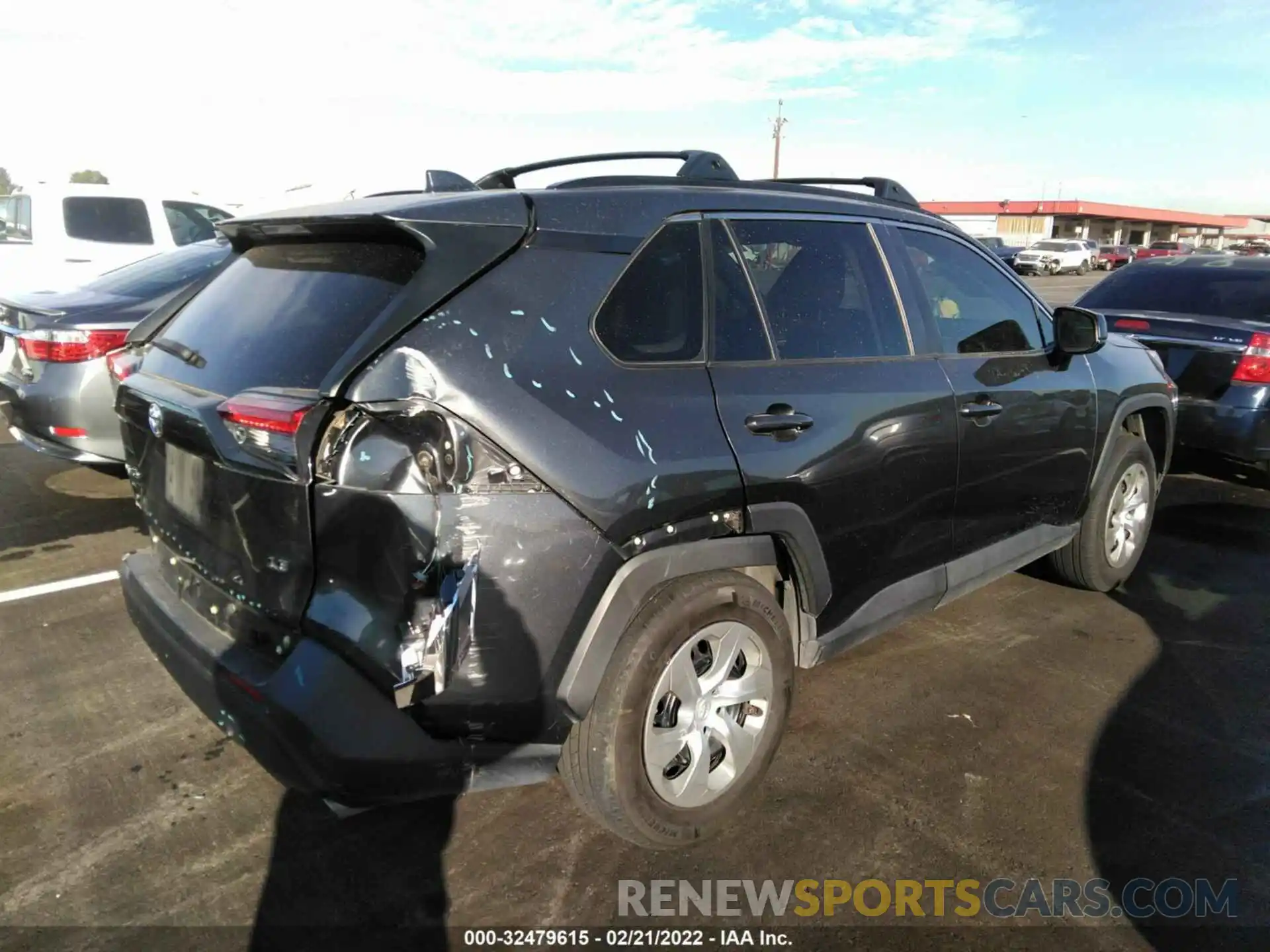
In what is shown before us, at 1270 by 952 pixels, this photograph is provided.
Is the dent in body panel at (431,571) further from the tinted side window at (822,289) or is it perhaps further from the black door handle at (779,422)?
the tinted side window at (822,289)

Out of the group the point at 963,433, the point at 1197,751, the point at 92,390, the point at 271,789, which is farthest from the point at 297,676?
the point at 92,390

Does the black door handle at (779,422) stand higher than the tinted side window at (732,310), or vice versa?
the tinted side window at (732,310)

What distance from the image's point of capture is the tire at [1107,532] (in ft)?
14.5

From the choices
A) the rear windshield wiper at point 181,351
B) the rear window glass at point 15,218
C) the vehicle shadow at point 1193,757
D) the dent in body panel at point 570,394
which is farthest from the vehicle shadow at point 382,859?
the rear window glass at point 15,218

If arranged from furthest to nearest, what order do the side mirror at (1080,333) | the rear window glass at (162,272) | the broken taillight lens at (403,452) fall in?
the rear window glass at (162,272) < the side mirror at (1080,333) < the broken taillight lens at (403,452)

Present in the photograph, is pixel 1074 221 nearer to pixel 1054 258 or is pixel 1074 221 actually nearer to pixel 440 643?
pixel 1054 258

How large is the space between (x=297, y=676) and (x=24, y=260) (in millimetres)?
9655

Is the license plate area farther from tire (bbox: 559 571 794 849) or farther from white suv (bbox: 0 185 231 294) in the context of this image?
white suv (bbox: 0 185 231 294)

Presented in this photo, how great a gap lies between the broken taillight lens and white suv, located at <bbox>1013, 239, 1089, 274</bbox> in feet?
141

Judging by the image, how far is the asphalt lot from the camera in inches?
98.0

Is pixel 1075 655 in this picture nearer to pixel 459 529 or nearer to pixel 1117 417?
pixel 1117 417

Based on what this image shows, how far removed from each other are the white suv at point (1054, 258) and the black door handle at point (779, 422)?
138ft

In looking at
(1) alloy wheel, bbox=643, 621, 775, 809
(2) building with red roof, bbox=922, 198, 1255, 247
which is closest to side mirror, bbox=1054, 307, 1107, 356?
(1) alloy wheel, bbox=643, 621, 775, 809

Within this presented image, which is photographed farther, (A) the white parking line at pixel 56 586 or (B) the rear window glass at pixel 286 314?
(A) the white parking line at pixel 56 586
